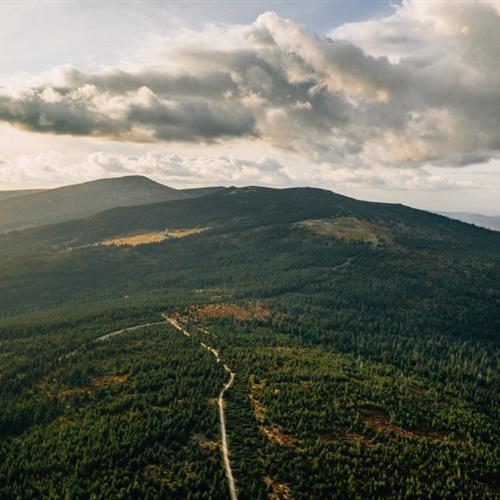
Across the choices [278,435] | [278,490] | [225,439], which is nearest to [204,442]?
[225,439]

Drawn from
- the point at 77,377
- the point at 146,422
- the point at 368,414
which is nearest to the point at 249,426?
the point at 146,422

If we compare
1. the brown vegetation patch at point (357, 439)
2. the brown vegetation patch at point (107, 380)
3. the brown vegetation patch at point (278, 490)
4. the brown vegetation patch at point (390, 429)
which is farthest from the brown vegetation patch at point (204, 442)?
the brown vegetation patch at point (107, 380)

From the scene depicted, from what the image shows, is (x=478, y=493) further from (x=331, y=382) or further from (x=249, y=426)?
(x=331, y=382)

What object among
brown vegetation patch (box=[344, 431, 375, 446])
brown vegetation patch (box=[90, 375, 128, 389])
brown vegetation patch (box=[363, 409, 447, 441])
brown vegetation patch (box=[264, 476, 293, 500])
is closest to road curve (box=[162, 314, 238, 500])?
brown vegetation patch (box=[264, 476, 293, 500])

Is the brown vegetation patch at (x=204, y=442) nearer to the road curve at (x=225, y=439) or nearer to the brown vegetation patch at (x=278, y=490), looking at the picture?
the road curve at (x=225, y=439)

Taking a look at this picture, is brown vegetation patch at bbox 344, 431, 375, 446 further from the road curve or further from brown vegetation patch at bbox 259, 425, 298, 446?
the road curve

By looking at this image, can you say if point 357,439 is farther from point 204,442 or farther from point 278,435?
point 204,442
